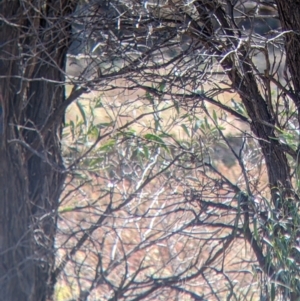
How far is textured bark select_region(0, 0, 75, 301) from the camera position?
412 centimetres

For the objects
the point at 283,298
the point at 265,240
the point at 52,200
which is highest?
the point at 52,200

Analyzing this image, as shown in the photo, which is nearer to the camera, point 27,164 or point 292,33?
point 292,33

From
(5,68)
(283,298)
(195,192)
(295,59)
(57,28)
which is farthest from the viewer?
(5,68)

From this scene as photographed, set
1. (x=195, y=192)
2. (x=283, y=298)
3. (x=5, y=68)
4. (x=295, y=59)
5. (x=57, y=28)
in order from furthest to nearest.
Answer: (x=5, y=68), (x=57, y=28), (x=195, y=192), (x=295, y=59), (x=283, y=298)

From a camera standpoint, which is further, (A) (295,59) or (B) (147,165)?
(B) (147,165)

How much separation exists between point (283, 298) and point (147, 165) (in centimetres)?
177

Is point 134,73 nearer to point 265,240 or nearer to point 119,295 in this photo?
point 265,240

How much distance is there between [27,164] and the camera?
14.2ft

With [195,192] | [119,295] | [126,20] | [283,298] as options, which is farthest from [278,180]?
[119,295]

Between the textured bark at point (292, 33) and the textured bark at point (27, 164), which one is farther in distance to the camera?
the textured bark at point (27, 164)

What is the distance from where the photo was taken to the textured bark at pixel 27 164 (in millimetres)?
4125

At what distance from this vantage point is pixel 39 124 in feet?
14.0

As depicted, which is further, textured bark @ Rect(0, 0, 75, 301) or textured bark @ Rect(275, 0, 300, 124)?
textured bark @ Rect(0, 0, 75, 301)

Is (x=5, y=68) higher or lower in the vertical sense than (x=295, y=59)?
higher
